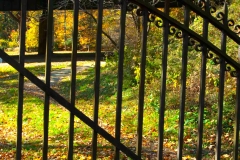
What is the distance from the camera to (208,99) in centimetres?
899

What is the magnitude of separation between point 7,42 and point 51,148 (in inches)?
964

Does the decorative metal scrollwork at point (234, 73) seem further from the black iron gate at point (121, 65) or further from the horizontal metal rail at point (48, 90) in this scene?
the horizontal metal rail at point (48, 90)

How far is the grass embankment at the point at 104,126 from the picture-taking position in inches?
301

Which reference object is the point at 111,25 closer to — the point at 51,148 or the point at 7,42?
the point at 51,148

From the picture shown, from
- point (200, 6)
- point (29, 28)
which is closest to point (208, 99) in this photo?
point (200, 6)

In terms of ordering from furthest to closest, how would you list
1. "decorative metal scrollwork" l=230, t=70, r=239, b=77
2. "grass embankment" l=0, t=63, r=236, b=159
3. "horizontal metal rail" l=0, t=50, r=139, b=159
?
"grass embankment" l=0, t=63, r=236, b=159 < "decorative metal scrollwork" l=230, t=70, r=239, b=77 < "horizontal metal rail" l=0, t=50, r=139, b=159

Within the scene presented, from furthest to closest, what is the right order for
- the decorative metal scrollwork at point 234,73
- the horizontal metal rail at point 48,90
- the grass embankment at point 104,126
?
the grass embankment at point 104,126
the decorative metal scrollwork at point 234,73
the horizontal metal rail at point 48,90

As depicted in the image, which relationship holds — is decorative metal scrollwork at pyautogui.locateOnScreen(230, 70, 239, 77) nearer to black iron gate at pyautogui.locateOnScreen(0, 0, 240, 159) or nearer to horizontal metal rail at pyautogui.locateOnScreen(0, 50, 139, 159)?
black iron gate at pyautogui.locateOnScreen(0, 0, 240, 159)

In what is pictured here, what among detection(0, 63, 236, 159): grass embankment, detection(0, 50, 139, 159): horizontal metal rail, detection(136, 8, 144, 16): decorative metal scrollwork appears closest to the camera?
detection(0, 50, 139, 159): horizontal metal rail

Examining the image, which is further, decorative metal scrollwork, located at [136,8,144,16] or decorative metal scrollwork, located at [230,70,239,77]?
decorative metal scrollwork, located at [230,70,239,77]

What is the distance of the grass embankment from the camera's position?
7645 mm

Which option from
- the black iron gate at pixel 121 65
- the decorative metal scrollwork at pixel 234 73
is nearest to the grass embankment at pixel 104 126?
the decorative metal scrollwork at pixel 234 73

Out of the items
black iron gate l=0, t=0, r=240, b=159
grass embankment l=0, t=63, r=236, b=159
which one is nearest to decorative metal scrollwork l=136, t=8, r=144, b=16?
black iron gate l=0, t=0, r=240, b=159

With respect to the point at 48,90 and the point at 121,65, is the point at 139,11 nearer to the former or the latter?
the point at 121,65
